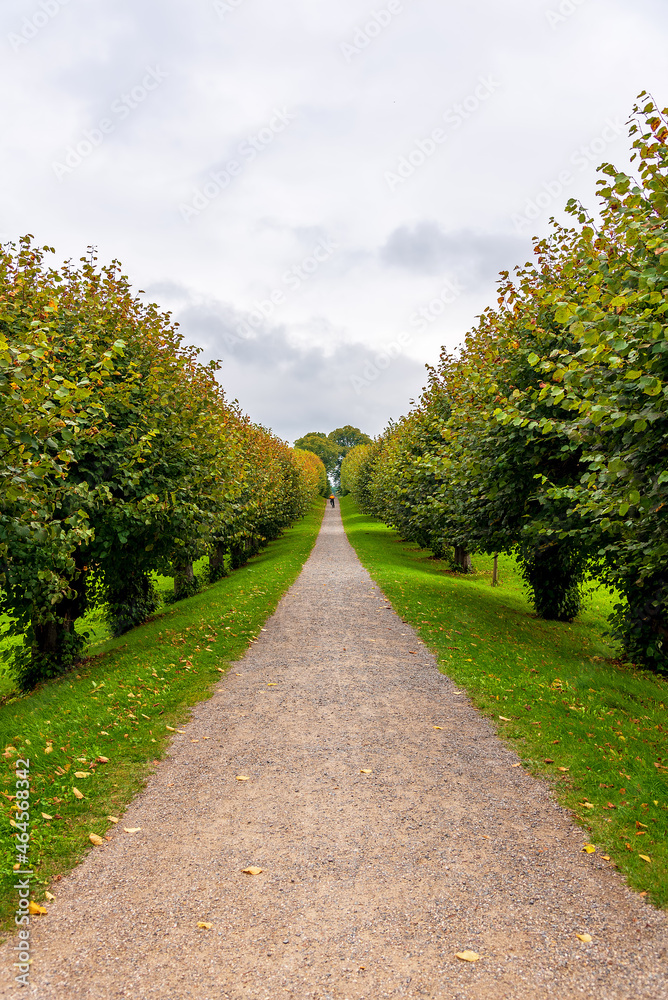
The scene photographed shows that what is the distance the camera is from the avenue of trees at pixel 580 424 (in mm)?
A: 5367

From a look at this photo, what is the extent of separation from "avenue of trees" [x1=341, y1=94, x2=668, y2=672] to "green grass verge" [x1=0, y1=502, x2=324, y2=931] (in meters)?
5.93

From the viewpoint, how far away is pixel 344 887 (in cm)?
423

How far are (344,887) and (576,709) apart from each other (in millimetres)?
→ 4836

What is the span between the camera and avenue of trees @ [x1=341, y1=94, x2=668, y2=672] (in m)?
5.37

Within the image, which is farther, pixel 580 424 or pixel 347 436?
pixel 347 436

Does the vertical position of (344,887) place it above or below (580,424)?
below

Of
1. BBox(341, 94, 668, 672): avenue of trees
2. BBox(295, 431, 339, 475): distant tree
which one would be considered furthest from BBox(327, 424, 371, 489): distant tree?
BBox(341, 94, 668, 672): avenue of trees

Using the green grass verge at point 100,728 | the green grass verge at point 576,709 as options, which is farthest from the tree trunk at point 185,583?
the green grass verge at point 576,709

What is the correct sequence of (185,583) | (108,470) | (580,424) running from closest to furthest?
(580,424)
(108,470)
(185,583)

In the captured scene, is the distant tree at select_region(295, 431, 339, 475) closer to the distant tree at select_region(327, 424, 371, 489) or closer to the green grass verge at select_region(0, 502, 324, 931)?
the distant tree at select_region(327, 424, 371, 489)

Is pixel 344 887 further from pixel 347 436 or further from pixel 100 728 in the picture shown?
pixel 347 436

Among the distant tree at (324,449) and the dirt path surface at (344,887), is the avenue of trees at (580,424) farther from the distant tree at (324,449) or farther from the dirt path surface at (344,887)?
the distant tree at (324,449)

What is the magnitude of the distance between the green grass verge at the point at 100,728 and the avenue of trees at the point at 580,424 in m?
5.93

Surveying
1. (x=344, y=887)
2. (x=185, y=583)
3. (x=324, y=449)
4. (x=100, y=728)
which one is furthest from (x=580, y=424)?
(x=324, y=449)
